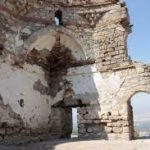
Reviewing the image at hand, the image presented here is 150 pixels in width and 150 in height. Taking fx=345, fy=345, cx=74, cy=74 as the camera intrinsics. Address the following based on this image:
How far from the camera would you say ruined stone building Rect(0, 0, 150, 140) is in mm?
11227

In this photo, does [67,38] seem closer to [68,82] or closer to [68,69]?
[68,69]

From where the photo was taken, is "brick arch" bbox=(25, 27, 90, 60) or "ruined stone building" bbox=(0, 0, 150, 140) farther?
"brick arch" bbox=(25, 27, 90, 60)

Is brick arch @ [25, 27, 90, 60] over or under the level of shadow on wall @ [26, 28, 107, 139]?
over

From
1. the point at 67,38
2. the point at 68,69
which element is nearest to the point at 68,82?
the point at 68,69

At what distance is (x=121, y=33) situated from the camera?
40.7 ft

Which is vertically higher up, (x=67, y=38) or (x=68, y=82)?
(x=67, y=38)

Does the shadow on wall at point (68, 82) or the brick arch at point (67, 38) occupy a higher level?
the brick arch at point (67, 38)

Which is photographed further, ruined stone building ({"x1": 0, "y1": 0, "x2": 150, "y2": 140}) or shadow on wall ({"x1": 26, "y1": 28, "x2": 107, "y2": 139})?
shadow on wall ({"x1": 26, "y1": 28, "x2": 107, "y2": 139})

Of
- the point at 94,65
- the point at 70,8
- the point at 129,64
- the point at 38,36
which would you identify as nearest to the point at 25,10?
the point at 38,36

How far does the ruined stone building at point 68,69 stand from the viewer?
11227 millimetres

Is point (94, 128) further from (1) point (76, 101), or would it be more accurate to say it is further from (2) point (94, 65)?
(2) point (94, 65)

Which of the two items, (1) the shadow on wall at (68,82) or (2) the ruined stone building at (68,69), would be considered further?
(1) the shadow on wall at (68,82)

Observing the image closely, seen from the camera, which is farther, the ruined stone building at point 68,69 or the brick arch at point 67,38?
the brick arch at point 67,38

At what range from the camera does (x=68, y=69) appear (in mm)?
12961
